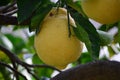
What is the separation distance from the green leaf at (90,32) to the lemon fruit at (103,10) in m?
0.04

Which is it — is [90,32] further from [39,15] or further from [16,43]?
[16,43]

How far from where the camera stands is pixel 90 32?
0.62m

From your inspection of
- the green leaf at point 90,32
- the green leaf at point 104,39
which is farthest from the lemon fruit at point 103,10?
the green leaf at point 104,39

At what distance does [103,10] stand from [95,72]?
0.12m

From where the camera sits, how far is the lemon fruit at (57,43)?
2.00ft

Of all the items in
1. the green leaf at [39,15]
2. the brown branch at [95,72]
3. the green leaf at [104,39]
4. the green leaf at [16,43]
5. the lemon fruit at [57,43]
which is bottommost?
the green leaf at [16,43]

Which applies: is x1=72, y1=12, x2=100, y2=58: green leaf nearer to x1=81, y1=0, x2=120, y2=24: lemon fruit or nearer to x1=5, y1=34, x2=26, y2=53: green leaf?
x1=81, y1=0, x2=120, y2=24: lemon fruit

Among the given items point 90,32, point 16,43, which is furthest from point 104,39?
point 16,43

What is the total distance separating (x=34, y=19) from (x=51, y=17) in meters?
0.03

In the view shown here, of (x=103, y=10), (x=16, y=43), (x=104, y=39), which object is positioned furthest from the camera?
(x=16, y=43)

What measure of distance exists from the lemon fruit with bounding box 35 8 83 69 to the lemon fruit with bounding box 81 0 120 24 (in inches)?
2.5

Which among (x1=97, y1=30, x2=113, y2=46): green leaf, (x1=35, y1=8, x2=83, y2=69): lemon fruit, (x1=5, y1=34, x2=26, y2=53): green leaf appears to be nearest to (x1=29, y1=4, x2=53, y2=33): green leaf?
(x1=35, y1=8, x2=83, y2=69): lemon fruit

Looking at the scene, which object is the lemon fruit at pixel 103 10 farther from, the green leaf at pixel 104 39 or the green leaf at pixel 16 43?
the green leaf at pixel 16 43

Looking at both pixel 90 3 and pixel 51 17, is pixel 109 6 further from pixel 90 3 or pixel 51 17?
pixel 51 17
